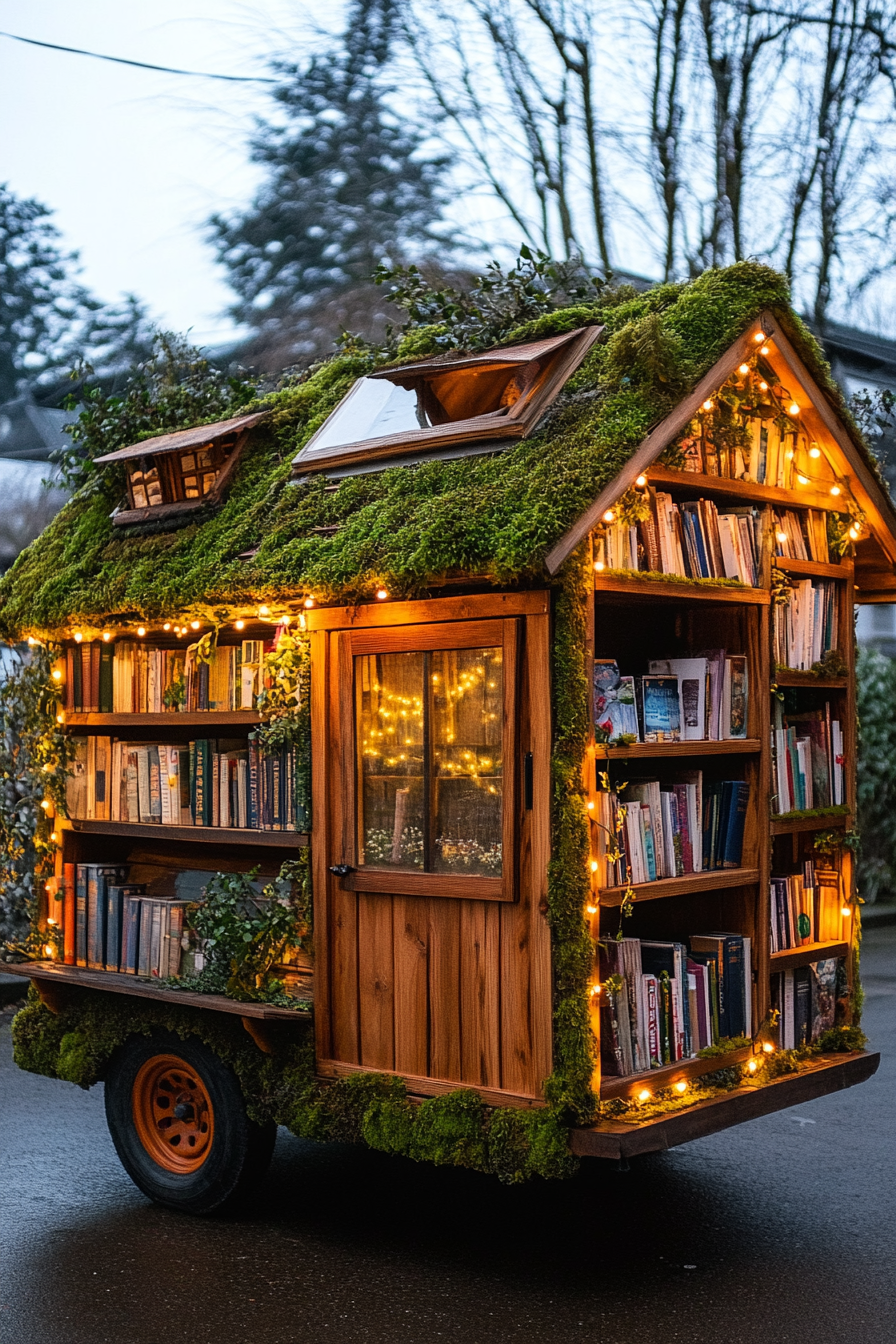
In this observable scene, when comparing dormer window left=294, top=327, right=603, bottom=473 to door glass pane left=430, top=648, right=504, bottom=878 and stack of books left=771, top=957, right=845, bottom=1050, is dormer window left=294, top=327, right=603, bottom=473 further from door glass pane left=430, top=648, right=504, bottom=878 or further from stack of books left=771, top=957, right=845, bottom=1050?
stack of books left=771, top=957, right=845, bottom=1050

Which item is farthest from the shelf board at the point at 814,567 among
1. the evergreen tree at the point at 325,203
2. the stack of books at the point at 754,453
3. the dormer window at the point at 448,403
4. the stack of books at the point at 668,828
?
the evergreen tree at the point at 325,203

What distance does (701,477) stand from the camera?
5.45 meters

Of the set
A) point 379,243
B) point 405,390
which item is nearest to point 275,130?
point 379,243

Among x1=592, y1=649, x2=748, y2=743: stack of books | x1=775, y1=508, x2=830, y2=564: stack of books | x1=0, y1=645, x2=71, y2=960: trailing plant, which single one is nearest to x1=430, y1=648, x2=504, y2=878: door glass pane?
x1=592, y1=649, x2=748, y2=743: stack of books

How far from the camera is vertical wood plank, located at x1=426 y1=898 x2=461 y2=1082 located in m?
4.97

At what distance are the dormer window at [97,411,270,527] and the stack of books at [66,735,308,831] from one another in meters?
1.08

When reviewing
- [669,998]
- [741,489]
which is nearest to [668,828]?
[669,998]

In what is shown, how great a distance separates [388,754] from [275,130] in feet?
51.8

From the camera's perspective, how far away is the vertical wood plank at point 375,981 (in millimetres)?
5180

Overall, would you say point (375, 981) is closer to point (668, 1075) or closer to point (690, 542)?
point (668, 1075)

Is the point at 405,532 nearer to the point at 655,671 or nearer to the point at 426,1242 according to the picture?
the point at 655,671

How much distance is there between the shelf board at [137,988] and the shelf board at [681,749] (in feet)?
5.17

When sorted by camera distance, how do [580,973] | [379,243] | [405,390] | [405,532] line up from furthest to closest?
[379,243]
[405,390]
[405,532]
[580,973]

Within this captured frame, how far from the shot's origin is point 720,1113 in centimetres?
491
